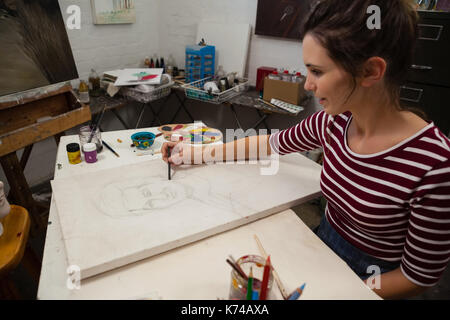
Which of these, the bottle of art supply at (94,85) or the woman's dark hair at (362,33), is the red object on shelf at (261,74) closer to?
the bottle of art supply at (94,85)

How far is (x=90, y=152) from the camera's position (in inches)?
47.6

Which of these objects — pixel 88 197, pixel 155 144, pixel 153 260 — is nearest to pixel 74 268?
pixel 153 260

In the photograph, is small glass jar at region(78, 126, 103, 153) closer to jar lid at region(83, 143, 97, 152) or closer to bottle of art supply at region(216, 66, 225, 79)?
jar lid at region(83, 143, 97, 152)

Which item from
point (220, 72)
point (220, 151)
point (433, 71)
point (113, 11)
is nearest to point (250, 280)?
point (220, 151)

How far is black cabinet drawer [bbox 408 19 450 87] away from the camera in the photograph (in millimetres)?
1698

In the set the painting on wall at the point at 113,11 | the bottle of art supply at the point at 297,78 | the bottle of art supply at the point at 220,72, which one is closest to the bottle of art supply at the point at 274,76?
the bottle of art supply at the point at 297,78

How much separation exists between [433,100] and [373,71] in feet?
4.98

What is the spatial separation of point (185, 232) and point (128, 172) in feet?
1.38

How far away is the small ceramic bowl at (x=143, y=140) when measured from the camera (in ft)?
4.43

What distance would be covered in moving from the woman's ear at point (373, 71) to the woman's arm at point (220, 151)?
54 cm

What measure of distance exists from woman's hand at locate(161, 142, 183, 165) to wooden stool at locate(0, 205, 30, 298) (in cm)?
59

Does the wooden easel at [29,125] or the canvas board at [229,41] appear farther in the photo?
the canvas board at [229,41]

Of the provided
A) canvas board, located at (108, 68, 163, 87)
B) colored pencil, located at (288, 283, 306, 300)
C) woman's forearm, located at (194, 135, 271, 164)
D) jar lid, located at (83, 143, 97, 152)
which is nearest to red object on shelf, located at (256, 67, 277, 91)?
canvas board, located at (108, 68, 163, 87)

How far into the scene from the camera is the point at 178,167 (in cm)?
117
